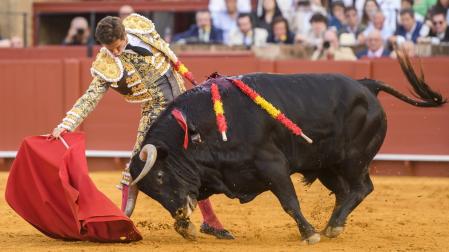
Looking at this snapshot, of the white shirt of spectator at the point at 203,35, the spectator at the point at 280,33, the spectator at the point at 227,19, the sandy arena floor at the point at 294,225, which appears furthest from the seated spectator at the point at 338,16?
the sandy arena floor at the point at 294,225

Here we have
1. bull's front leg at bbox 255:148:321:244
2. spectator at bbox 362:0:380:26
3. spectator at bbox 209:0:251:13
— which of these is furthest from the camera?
spectator at bbox 209:0:251:13

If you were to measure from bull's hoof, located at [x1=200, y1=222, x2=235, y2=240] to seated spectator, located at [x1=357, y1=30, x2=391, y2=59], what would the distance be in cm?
466

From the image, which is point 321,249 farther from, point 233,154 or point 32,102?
point 32,102

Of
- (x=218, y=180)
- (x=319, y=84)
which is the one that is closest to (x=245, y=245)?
(x=218, y=180)

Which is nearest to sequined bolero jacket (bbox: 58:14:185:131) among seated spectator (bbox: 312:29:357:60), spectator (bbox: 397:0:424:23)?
seated spectator (bbox: 312:29:357:60)

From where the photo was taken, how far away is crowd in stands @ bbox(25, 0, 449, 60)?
10953 millimetres

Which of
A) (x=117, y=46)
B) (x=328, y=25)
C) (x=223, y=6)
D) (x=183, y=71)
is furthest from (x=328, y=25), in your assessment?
(x=117, y=46)

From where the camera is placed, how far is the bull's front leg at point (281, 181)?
6.14m

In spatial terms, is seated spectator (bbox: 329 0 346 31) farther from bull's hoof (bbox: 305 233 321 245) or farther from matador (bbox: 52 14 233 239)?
bull's hoof (bbox: 305 233 321 245)

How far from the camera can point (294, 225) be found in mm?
7277

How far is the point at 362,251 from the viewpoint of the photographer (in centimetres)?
597

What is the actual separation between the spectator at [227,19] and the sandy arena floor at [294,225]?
2676mm

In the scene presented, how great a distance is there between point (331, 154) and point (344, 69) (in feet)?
13.5

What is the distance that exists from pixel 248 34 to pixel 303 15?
62 cm
